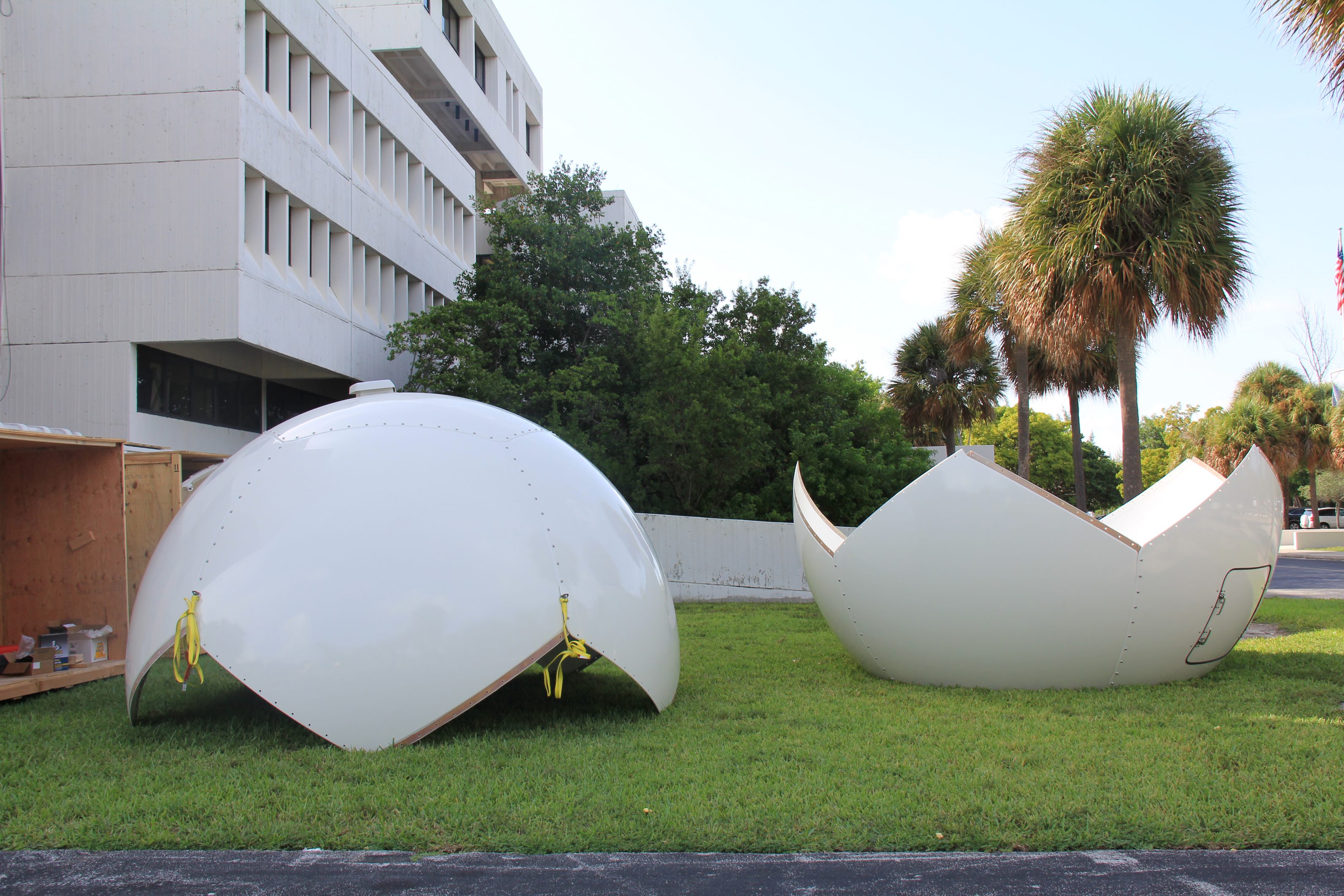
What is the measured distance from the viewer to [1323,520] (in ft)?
194

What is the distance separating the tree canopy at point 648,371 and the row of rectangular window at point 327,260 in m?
1.14

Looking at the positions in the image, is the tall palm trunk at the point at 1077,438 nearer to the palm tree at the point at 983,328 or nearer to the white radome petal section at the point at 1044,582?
the palm tree at the point at 983,328

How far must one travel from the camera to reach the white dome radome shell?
552 centimetres

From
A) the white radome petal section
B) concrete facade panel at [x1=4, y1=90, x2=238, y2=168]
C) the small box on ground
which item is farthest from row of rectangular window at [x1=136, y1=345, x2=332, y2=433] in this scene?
the white radome petal section

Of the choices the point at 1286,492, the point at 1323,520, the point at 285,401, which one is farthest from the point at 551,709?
the point at 1323,520

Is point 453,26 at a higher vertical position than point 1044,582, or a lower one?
higher

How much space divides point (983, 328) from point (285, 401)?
15838 millimetres

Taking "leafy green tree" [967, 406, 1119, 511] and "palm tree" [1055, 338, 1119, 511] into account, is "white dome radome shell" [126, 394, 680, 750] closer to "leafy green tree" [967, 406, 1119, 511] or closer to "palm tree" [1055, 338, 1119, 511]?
"palm tree" [1055, 338, 1119, 511]

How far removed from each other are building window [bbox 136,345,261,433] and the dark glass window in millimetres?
436

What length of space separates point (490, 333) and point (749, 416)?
6453 mm

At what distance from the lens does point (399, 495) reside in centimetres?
600

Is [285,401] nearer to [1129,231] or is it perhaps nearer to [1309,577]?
[1129,231]

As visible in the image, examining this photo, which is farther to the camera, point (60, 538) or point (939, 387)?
point (939, 387)

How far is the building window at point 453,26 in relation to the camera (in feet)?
98.5
